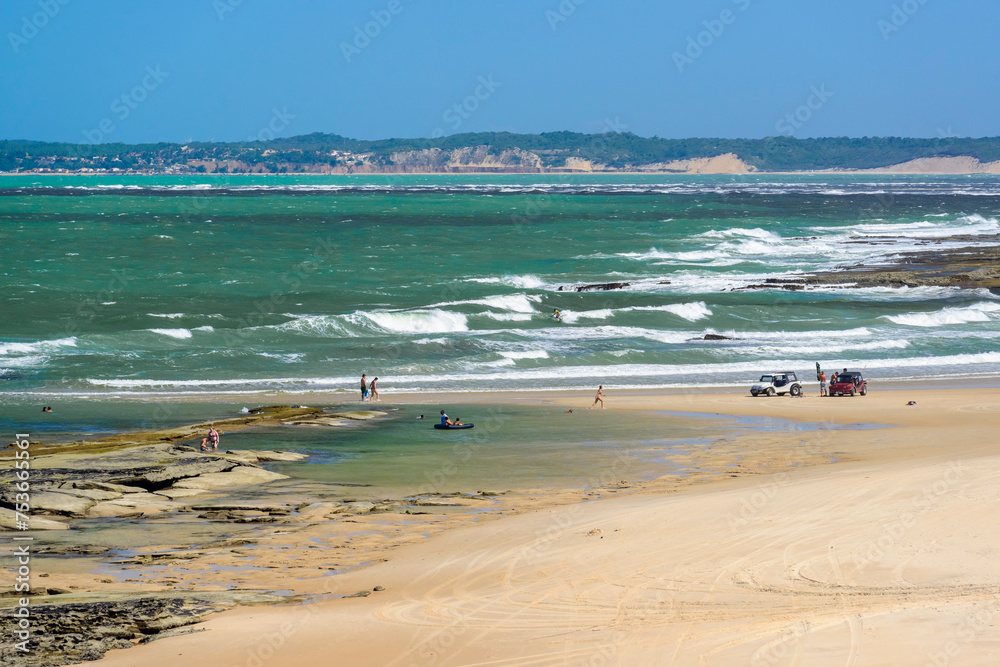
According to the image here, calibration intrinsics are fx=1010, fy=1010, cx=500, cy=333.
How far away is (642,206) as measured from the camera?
153 m

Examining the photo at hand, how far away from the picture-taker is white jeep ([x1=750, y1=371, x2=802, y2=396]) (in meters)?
33.2

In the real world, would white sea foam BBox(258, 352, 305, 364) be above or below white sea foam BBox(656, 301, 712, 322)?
below

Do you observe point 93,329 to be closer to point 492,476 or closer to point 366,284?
point 366,284

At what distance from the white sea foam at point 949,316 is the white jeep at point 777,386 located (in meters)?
18.1

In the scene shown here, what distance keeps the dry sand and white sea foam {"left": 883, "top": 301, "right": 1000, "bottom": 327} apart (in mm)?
31729

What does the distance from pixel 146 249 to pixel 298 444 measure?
61.1 meters

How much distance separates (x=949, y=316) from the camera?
51.0 m

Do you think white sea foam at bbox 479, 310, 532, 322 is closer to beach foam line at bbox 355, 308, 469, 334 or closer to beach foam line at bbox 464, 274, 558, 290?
beach foam line at bbox 355, 308, 469, 334

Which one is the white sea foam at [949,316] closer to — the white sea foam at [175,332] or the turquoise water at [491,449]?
the turquoise water at [491,449]

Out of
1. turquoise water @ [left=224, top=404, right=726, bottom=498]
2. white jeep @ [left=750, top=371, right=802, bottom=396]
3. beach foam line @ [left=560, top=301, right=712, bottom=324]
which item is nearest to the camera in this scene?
turquoise water @ [left=224, top=404, right=726, bottom=498]

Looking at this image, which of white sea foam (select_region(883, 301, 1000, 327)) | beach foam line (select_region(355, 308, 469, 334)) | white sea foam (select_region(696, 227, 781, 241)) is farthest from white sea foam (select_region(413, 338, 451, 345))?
white sea foam (select_region(696, 227, 781, 241))

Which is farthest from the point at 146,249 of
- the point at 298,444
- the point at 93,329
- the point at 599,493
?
the point at 599,493

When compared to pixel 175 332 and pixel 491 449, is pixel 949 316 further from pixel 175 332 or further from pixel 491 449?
pixel 175 332

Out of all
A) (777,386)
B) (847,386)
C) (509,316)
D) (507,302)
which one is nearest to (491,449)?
(777,386)
